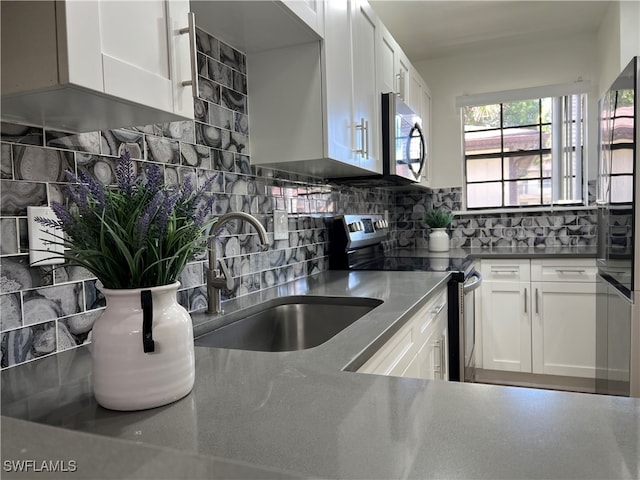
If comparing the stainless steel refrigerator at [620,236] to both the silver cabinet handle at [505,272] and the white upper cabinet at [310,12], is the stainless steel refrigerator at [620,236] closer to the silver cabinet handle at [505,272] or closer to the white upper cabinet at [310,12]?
the silver cabinet handle at [505,272]

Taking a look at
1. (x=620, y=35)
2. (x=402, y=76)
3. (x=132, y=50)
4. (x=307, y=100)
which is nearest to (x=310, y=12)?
(x=307, y=100)

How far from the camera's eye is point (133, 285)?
73 centimetres

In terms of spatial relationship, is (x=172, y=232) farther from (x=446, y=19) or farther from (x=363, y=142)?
(x=446, y=19)

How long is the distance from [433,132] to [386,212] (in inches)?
34.8

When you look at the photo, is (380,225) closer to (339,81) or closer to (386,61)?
(386,61)

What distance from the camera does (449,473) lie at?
1.66 feet

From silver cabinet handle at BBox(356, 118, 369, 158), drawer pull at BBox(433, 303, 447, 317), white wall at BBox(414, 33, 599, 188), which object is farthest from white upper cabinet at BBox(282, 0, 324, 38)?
white wall at BBox(414, 33, 599, 188)

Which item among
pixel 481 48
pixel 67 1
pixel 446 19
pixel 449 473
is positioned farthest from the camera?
pixel 481 48

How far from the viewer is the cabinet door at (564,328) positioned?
302cm

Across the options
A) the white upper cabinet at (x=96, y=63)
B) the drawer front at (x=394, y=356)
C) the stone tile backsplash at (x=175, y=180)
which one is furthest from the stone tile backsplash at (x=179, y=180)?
the drawer front at (x=394, y=356)

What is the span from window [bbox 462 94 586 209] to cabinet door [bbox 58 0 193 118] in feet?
11.0

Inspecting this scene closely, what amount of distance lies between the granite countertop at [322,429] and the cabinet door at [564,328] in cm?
263

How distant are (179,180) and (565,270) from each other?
2684 mm

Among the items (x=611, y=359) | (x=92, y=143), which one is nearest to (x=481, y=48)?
(x=611, y=359)
